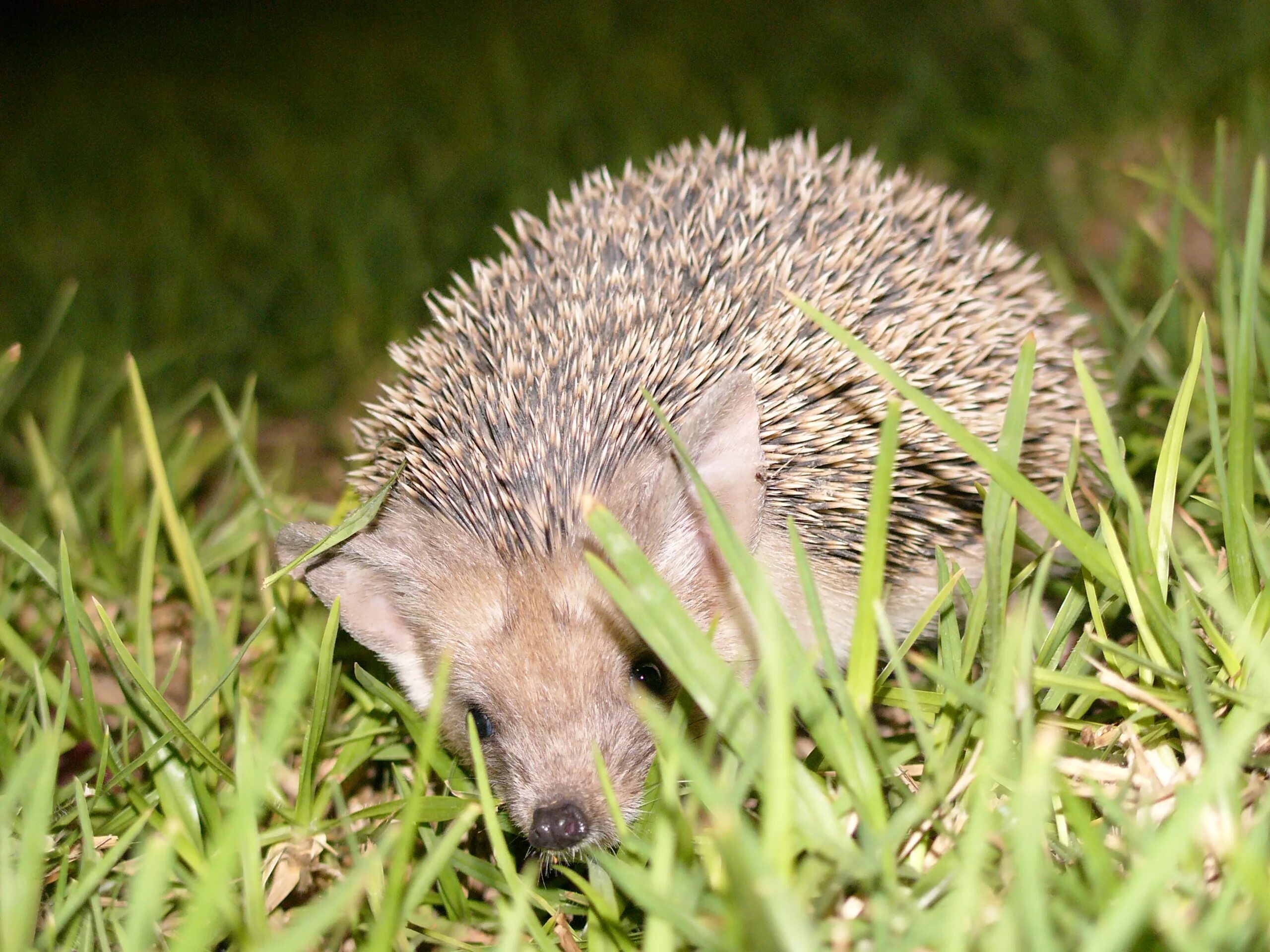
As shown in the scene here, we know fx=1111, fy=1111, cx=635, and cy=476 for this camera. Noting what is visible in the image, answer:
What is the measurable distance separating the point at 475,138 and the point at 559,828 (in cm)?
484

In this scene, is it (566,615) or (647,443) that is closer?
(566,615)

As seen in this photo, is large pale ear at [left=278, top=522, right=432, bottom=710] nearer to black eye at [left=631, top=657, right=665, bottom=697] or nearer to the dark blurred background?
black eye at [left=631, top=657, right=665, bottom=697]

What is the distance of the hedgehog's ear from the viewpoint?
2137mm

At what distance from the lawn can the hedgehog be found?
15 cm

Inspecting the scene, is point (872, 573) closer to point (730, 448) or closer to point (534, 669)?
point (730, 448)

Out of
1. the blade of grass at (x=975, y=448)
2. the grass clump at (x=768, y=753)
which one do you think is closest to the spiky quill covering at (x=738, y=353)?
the grass clump at (x=768, y=753)

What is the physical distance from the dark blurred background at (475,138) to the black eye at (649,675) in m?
2.50

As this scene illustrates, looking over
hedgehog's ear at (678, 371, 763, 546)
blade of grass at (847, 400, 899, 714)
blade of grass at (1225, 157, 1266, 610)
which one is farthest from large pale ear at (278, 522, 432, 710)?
blade of grass at (1225, 157, 1266, 610)

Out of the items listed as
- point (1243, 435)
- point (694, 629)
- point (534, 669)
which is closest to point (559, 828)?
point (534, 669)

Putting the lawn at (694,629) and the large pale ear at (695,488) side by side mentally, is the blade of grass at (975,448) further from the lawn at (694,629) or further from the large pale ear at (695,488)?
the large pale ear at (695,488)

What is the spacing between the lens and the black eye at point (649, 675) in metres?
2.25

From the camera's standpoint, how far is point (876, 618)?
187 centimetres

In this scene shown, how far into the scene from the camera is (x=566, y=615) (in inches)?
87.2

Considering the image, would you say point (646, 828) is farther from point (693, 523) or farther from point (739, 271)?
point (739, 271)
